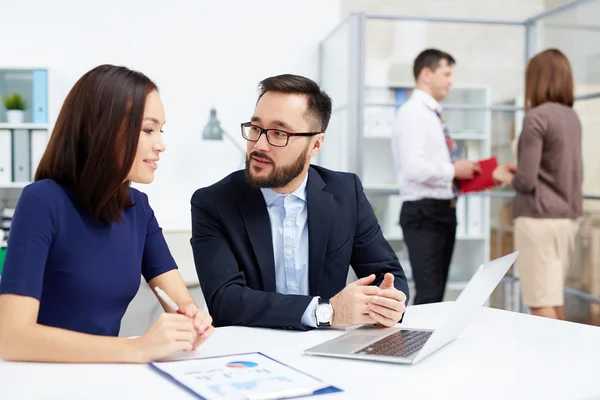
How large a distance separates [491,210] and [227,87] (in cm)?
203

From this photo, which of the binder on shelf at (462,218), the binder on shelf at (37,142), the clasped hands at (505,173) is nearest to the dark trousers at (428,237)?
the clasped hands at (505,173)

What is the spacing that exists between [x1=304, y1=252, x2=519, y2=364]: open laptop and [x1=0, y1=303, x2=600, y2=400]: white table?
0.07 feet

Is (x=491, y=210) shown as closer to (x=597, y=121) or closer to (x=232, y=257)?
(x=597, y=121)

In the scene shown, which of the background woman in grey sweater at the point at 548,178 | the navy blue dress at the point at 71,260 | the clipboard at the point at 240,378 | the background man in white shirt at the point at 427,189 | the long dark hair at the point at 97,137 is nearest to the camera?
the clipboard at the point at 240,378

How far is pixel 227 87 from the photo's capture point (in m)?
4.70

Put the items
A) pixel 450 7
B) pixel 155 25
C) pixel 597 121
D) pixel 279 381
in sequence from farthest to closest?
1. pixel 450 7
2. pixel 155 25
3. pixel 597 121
4. pixel 279 381

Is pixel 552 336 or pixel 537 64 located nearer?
pixel 552 336

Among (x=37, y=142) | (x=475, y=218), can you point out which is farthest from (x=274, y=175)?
(x=475, y=218)

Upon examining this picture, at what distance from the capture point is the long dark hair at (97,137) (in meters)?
1.43

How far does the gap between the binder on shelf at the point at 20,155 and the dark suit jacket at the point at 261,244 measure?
8.48ft

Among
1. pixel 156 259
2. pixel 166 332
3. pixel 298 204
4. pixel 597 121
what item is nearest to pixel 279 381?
pixel 166 332

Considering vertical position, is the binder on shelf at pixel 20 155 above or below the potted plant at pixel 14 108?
below

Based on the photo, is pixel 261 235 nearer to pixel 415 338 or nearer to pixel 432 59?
pixel 415 338

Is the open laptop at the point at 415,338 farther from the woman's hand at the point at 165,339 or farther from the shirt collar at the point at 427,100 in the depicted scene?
the shirt collar at the point at 427,100
